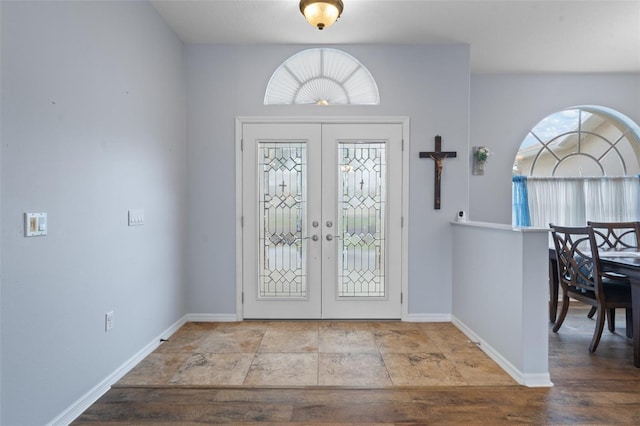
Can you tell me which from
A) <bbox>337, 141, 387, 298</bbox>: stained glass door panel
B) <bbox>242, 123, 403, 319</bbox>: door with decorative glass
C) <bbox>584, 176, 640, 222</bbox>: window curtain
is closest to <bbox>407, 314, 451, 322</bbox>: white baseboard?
<bbox>242, 123, 403, 319</bbox>: door with decorative glass

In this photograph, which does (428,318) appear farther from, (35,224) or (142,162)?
(35,224)

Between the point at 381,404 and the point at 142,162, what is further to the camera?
the point at 142,162

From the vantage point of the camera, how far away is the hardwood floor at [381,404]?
6.61 feet

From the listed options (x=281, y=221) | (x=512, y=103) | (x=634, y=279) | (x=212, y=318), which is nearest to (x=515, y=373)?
(x=634, y=279)

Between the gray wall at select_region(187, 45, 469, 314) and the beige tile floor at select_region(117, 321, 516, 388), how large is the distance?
1.59 ft

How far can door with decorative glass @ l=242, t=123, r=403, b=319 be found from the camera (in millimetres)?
3607

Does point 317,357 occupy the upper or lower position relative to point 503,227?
lower

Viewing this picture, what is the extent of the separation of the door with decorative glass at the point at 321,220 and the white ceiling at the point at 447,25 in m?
0.89

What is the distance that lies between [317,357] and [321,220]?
138 cm

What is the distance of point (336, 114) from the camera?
361 cm

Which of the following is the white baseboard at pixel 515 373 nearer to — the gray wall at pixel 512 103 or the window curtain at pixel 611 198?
the gray wall at pixel 512 103

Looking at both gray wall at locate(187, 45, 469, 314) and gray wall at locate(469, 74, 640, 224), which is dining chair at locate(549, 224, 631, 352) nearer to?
gray wall at locate(187, 45, 469, 314)

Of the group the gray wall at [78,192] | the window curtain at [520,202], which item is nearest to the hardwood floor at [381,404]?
the gray wall at [78,192]

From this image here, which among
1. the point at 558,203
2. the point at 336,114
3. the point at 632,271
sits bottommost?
the point at 632,271
